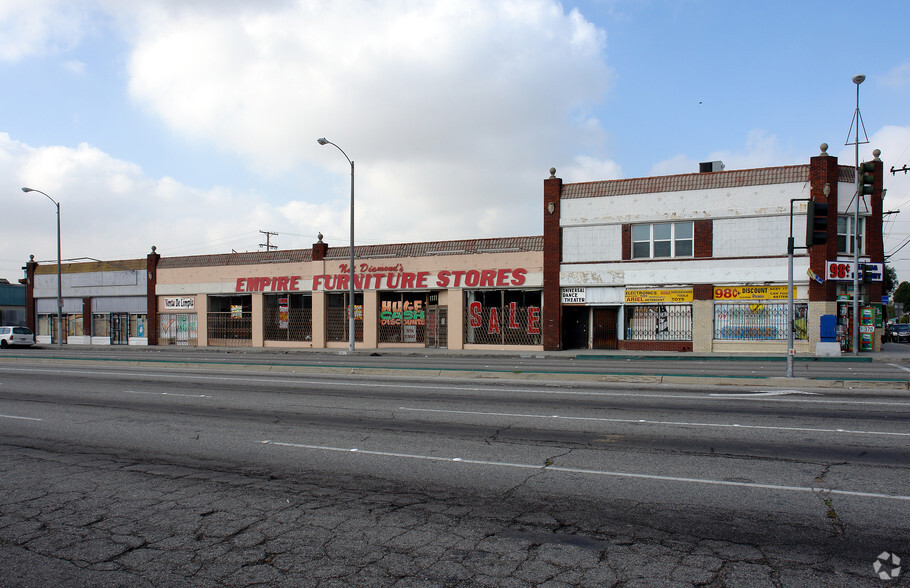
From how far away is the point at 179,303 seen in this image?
4266 centimetres

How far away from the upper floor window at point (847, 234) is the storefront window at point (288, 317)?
1101 inches

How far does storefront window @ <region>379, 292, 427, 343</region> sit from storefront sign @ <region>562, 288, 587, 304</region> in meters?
7.94

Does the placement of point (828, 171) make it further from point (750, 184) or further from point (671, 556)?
point (671, 556)

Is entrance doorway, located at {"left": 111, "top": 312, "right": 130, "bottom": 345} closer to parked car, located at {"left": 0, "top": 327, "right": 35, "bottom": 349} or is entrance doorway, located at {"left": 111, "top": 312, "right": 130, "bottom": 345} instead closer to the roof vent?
parked car, located at {"left": 0, "top": 327, "right": 35, "bottom": 349}

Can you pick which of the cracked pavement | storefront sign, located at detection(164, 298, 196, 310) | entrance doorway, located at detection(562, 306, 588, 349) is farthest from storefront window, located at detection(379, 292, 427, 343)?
the cracked pavement

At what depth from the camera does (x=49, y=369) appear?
2453 cm

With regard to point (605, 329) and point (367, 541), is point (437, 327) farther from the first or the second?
point (367, 541)

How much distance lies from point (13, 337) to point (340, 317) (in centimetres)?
2615

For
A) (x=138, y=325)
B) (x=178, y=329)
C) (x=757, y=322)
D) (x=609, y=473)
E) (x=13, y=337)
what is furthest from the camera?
(x=13, y=337)

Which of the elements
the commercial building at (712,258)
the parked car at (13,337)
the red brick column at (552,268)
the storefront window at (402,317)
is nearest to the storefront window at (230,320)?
the storefront window at (402,317)

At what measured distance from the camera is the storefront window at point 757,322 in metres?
28.4

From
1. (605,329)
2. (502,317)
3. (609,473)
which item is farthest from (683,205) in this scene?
(609,473)

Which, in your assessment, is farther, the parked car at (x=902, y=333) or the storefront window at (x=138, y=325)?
the parked car at (x=902, y=333)

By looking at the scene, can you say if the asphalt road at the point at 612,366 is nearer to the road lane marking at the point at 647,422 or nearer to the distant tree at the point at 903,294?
the road lane marking at the point at 647,422
